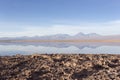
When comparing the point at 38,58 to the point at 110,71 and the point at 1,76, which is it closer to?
the point at 1,76

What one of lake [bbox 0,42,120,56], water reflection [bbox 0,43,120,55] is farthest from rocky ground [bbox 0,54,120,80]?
water reflection [bbox 0,43,120,55]

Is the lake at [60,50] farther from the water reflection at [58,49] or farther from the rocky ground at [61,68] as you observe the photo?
the rocky ground at [61,68]

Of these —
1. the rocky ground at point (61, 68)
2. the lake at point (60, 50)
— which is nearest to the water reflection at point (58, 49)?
the lake at point (60, 50)

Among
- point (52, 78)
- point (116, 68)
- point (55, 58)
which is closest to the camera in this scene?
point (52, 78)

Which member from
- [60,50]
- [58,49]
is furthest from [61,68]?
[58,49]

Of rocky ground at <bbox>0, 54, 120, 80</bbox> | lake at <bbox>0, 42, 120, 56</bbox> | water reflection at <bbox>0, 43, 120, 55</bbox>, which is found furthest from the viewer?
water reflection at <bbox>0, 43, 120, 55</bbox>

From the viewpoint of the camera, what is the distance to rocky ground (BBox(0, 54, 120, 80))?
10055 mm

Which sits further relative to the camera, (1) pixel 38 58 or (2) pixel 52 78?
(1) pixel 38 58

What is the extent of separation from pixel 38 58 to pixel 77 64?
2.02 m

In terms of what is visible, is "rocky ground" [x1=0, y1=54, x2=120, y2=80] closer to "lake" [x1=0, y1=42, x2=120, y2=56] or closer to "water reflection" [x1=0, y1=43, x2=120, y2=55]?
"lake" [x1=0, y1=42, x2=120, y2=56]

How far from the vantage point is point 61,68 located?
1077 centimetres

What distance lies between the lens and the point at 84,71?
10469mm

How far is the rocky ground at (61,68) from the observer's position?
1005 centimetres

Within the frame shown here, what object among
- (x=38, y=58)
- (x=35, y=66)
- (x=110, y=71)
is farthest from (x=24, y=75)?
(x=110, y=71)
